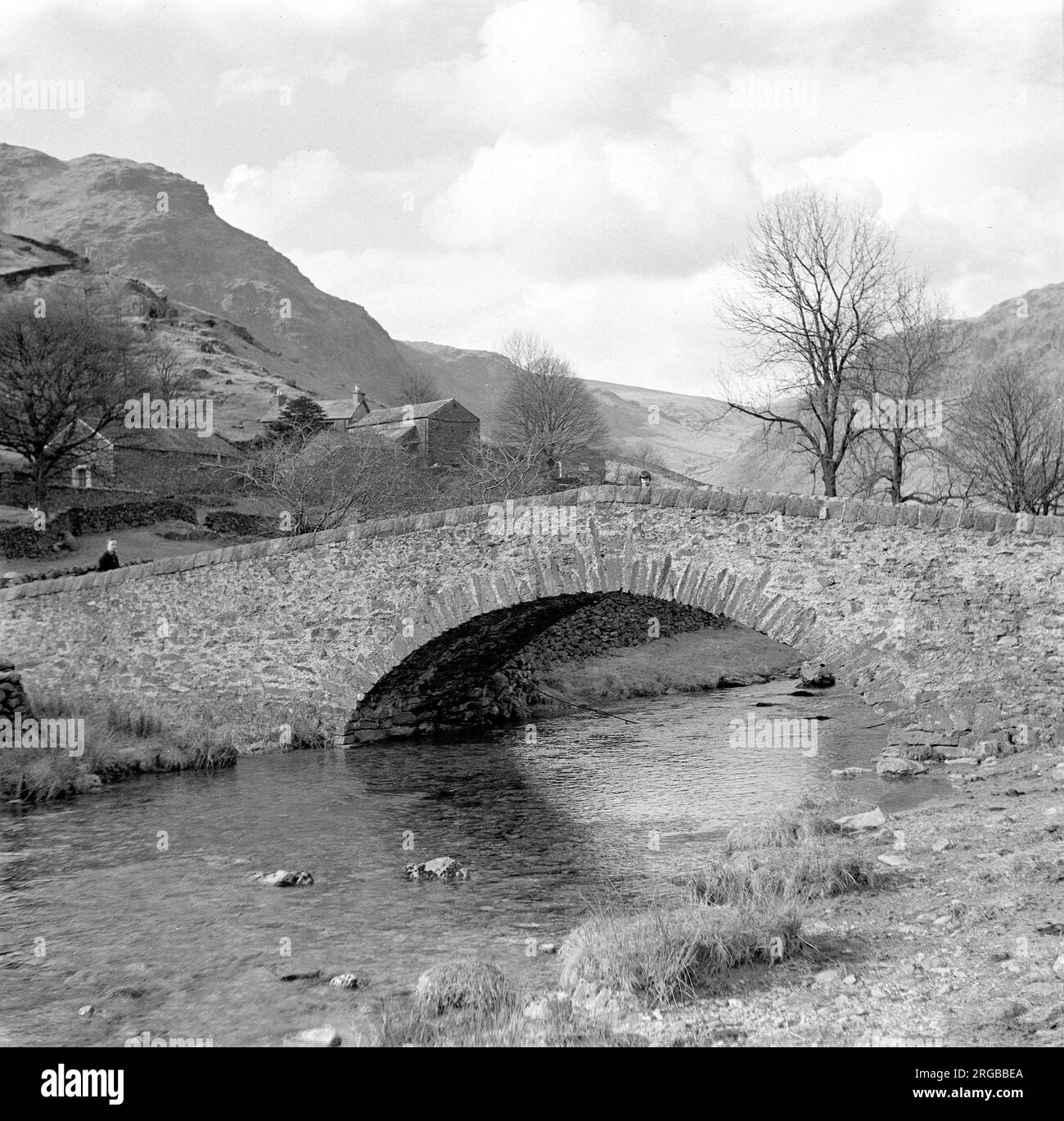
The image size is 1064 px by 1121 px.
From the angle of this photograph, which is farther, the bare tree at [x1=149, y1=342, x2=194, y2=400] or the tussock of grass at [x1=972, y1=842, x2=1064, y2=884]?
the bare tree at [x1=149, y1=342, x2=194, y2=400]

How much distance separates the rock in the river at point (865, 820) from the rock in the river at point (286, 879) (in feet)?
15.7

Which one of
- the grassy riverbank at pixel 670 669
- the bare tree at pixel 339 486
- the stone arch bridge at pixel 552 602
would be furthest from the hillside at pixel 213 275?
the stone arch bridge at pixel 552 602

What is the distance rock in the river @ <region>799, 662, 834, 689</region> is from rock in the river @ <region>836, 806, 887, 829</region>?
11.3 meters

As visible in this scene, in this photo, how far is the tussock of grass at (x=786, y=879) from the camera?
7566 mm

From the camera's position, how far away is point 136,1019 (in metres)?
6.29

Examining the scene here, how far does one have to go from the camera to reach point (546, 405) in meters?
60.5

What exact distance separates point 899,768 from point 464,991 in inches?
299

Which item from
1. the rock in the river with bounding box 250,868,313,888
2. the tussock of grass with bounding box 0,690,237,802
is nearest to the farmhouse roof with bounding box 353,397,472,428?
the tussock of grass with bounding box 0,690,237,802

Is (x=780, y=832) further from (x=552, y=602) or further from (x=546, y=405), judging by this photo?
(x=546, y=405)

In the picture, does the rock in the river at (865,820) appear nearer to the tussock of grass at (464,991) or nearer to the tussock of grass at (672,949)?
the tussock of grass at (672,949)

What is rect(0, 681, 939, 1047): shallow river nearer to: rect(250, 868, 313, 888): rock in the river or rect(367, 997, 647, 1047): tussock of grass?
rect(250, 868, 313, 888): rock in the river

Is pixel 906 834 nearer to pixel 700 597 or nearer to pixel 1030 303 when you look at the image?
pixel 700 597

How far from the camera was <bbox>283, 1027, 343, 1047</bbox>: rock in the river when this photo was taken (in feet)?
18.3
